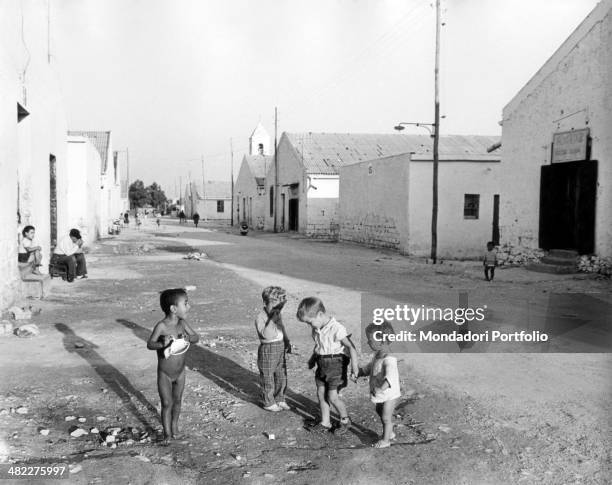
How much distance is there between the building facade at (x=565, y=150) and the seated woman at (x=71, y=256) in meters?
11.1

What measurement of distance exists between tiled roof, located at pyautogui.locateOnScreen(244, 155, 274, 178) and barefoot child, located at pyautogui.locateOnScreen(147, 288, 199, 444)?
145 ft

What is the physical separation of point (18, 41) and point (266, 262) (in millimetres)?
9032

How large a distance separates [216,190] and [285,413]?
72.5m

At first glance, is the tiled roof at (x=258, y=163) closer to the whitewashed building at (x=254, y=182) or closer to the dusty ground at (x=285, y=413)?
the whitewashed building at (x=254, y=182)

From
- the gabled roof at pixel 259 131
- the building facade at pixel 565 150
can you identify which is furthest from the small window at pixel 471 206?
the gabled roof at pixel 259 131

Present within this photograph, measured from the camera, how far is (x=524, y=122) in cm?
1593

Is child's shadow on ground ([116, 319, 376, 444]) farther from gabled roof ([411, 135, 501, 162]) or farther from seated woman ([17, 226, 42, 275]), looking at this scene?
gabled roof ([411, 135, 501, 162])

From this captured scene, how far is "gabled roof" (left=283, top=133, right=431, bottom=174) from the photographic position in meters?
35.1

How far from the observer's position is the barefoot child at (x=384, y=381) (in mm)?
3990

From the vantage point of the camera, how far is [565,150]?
14.2 metres

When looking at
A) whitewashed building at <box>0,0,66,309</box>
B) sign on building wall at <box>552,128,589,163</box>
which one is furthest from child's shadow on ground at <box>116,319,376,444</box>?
sign on building wall at <box>552,128,589,163</box>

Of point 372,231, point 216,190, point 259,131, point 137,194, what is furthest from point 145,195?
point 372,231

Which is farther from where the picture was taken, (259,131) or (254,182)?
(259,131)

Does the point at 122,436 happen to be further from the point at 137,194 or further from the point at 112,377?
the point at 137,194
